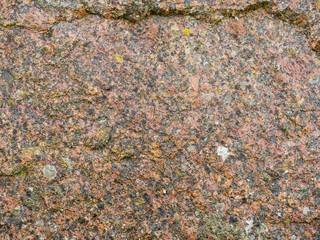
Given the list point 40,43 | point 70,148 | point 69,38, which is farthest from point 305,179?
point 40,43

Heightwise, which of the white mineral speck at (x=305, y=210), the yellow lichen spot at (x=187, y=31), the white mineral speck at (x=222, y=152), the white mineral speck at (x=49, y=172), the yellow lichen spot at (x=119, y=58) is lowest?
the white mineral speck at (x=49, y=172)

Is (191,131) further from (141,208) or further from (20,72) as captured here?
(20,72)

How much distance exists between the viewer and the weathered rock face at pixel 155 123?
70.3 inches

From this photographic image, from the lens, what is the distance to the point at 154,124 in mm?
1863

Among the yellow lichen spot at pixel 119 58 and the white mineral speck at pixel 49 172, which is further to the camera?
the yellow lichen spot at pixel 119 58

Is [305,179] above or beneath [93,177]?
above

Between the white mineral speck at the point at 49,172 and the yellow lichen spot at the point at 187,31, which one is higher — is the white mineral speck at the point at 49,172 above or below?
below

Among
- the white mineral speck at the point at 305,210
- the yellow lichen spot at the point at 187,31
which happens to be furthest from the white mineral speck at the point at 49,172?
the white mineral speck at the point at 305,210

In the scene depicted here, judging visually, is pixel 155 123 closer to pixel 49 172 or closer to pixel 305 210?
pixel 49 172

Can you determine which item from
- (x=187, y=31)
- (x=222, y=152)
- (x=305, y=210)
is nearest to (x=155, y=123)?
(x=222, y=152)

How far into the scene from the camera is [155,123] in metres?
1.87

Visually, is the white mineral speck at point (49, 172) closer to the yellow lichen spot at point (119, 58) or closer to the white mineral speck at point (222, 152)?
the yellow lichen spot at point (119, 58)

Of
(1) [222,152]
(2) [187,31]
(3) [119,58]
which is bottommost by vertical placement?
(1) [222,152]

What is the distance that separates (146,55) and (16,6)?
2.36 ft
